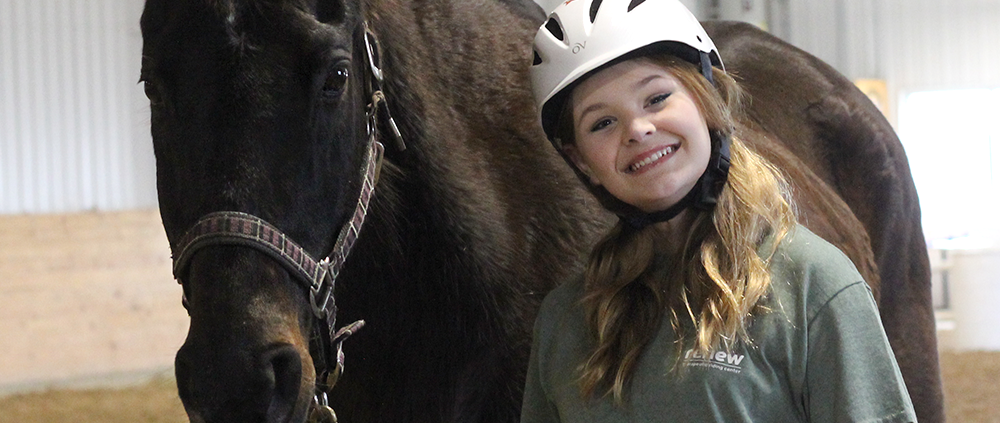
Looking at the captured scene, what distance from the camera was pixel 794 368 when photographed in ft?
4.22

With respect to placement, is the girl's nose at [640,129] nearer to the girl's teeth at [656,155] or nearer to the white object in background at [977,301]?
the girl's teeth at [656,155]

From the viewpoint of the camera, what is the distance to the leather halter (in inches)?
55.2

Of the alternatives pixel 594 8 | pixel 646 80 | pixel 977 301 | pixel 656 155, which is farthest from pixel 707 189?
pixel 977 301

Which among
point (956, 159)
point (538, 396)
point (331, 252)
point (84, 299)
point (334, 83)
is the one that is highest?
point (334, 83)

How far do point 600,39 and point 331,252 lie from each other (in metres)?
0.55

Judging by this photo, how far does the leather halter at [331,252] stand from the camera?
1401mm

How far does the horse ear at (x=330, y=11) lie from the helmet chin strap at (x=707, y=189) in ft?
1.89

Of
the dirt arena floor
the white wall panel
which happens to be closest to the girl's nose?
the dirt arena floor

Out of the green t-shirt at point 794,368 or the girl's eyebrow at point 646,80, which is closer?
the green t-shirt at point 794,368

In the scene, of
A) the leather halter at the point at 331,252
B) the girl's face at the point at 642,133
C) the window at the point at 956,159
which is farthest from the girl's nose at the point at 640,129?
the window at the point at 956,159

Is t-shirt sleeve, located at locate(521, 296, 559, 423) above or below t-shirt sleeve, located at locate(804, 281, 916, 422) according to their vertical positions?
below

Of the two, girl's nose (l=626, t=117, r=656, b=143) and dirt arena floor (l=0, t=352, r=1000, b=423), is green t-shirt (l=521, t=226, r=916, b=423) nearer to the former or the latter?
girl's nose (l=626, t=117, r=656, b=143)

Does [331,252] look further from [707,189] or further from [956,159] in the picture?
[956,159]

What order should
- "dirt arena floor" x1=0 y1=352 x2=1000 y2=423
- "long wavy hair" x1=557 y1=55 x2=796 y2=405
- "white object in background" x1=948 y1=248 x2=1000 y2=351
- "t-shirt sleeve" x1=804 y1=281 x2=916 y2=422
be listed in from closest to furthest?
1. "t-shirt sleeve" x1=804 y1=281 x2=916 y2=422
2. "long wavy hair" x1=557 y1=55 x2=796 y2=405
3. "dirt arena floor" x1=0 y1=352 x2=1000 y2=423
4. "white object in background" x1=948 y1=248 x2=1000 y2=351
